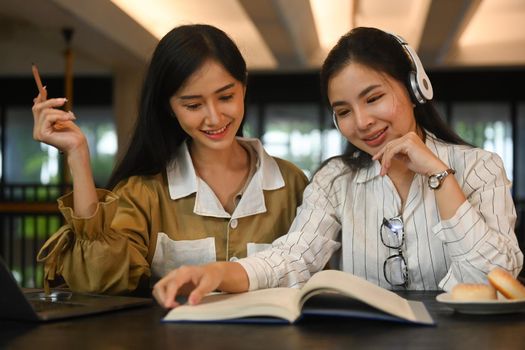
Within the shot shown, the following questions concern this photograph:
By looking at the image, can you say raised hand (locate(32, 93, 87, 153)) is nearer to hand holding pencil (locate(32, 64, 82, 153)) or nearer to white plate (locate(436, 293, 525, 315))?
hand holding pencil (locate(32, 64, 82, 153))

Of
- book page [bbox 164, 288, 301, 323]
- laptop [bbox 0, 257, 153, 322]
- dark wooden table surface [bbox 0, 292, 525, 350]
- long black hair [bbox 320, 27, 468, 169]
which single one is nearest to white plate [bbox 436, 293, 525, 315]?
dark wooden table surface [bbox 0, 292, 525, 350]

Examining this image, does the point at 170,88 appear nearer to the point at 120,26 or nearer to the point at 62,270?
the point at 62,270

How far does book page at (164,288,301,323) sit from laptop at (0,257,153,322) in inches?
6.1

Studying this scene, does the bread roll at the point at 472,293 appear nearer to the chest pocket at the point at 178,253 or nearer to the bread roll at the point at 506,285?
the bread roll at the point at 506,285

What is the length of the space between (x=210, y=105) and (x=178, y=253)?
390mm

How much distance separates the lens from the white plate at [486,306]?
1.46 m

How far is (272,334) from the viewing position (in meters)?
1.30

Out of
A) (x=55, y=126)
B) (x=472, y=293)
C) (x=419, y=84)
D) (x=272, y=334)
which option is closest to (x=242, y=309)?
(x=272, y=334)

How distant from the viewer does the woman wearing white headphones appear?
1.86 m

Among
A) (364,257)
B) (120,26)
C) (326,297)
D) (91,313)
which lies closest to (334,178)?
(364,257)

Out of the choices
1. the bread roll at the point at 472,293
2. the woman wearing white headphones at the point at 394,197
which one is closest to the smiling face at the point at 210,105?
the woman wearing white headphones at the point at 394,197

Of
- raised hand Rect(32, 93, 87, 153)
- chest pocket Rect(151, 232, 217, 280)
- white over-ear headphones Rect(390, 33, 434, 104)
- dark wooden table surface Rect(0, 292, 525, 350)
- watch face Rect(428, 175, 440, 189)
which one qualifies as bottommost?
dark wooden table surface Rect(0, 292, 525, 350)

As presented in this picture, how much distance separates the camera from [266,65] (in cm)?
1110

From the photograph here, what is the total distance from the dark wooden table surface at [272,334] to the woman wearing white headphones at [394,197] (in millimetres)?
401
